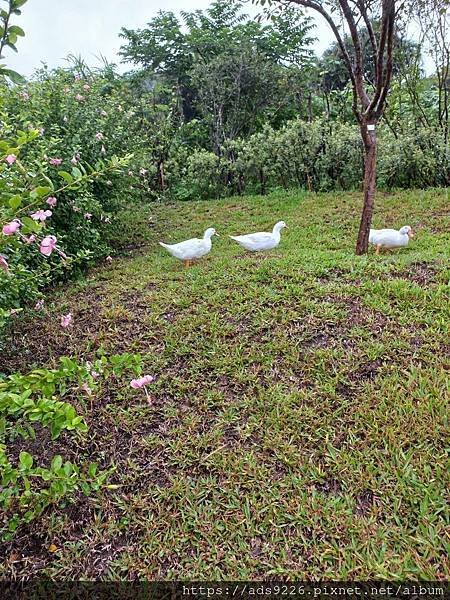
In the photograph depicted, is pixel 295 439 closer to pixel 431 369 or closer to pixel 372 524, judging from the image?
pixel 372 524

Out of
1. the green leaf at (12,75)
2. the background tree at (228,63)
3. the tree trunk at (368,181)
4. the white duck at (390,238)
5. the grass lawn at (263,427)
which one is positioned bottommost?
the grass lawn at (263,427)

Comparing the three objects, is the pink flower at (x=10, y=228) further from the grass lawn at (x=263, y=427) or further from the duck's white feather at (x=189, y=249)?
the duck's white feather at (x=189, y=249)

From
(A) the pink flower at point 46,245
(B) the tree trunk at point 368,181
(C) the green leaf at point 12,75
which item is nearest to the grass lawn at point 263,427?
(B) the tree trunk at point 368,181

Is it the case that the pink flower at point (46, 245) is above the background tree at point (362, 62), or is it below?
below

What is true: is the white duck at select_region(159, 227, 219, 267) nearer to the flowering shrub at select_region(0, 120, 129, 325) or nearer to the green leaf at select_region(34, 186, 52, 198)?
the flowering shrub at select_region(0, 120, 129, 325)

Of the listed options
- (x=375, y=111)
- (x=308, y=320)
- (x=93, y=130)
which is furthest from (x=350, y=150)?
(x=308, y=320)

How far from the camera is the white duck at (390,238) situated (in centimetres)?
348

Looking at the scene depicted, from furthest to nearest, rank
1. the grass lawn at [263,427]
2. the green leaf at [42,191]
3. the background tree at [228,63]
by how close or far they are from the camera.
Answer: the background tree at [228,63]
the grass lawn at [263,427]
the green leaf at [42,191]

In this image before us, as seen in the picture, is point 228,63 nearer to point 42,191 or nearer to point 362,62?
point 362,62

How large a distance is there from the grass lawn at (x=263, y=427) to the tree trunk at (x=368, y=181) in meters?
0.28

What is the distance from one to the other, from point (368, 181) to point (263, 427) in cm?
237

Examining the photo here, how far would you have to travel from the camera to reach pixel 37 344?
2.53 m

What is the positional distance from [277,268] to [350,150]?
4.11 metres

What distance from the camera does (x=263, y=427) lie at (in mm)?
1842
